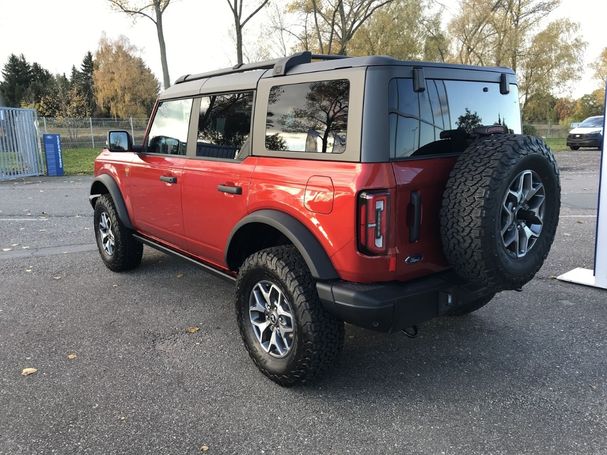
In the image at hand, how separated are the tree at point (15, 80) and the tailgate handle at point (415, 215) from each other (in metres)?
61.8

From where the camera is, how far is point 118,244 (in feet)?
16.7

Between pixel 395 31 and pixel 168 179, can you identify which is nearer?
pixel 168 179

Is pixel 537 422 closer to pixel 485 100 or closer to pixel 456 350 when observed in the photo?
pixel 456 350

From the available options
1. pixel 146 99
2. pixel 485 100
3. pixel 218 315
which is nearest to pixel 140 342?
pixel 218 315

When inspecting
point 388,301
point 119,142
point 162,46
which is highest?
point 162,46

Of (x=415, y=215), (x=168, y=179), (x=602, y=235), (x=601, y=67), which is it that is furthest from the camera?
(x=601, y=67)

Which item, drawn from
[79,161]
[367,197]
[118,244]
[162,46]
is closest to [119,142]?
[118,244]

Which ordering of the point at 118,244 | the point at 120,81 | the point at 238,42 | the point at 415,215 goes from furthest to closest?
the point at 120,81 → the point at 238,42 → the point at 118,244 → the point at 415,215

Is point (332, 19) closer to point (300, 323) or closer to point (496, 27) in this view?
point (496, 27)

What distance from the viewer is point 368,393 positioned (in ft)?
9.74

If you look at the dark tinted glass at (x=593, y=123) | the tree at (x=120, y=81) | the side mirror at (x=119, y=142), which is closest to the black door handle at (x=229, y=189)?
the side mirror at (x=119, y=142)

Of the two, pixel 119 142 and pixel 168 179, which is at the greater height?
pixel 119 142

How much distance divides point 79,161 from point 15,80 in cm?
4526

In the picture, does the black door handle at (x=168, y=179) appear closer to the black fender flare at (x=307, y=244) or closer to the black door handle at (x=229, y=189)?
the black door handle at (x=229, y=189)
